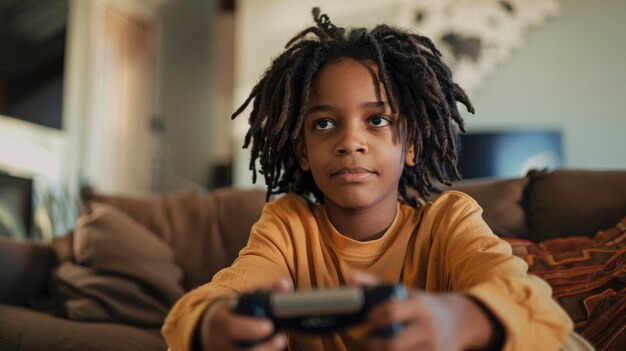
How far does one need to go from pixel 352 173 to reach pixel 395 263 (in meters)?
0.17

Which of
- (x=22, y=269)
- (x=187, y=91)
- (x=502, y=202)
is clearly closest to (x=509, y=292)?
(x=502, y=202)

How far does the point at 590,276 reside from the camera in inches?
46.2

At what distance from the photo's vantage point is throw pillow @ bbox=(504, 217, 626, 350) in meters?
1.06

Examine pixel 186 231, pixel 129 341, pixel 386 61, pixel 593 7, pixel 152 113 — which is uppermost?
pixel 593 7

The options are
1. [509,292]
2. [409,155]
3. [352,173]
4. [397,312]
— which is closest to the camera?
[397,312]

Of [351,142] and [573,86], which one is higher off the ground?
[573,86]

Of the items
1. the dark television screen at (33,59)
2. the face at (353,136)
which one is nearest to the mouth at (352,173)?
the face at (353,136)

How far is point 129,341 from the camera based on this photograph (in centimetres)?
123

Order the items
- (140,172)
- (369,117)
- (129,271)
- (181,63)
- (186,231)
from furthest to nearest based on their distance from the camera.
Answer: (181,63) → (140,172) → (186,231) → (129,271) → (369,117)

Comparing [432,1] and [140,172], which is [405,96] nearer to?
[432,1]

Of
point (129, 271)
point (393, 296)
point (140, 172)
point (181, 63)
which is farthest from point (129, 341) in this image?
point (181, 63)

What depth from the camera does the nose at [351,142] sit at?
0.95m

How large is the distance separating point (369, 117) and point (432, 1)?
3.03m

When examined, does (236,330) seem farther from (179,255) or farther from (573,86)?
(573,86)
